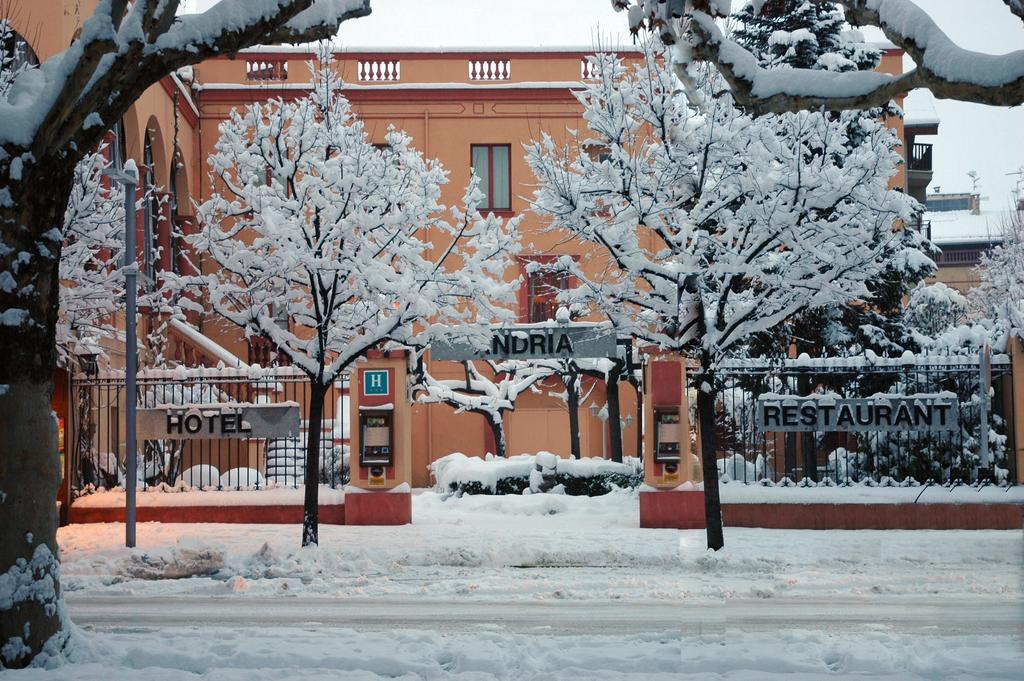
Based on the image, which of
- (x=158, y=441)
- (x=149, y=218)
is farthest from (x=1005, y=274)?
(x=158, y=441)

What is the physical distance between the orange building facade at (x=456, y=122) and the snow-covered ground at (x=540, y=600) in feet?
40.5

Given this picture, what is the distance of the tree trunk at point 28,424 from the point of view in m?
7.59

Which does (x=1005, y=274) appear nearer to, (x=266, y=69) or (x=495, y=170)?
(x=495, y=170)

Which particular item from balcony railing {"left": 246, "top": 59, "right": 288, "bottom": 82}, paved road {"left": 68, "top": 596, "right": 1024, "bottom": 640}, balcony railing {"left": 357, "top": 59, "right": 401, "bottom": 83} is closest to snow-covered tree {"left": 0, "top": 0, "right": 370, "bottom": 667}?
paved road {"left": 68, "top": 596, "right": 1024, "bottom": 640}

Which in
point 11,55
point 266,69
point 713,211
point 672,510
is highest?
point 266,69

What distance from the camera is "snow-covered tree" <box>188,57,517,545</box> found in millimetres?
15594

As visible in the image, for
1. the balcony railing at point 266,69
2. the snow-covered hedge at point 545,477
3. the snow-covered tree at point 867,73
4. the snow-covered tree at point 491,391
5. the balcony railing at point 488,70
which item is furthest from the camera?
the balcony railing at point 488,70

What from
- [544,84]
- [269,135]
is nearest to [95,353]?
[269,135]

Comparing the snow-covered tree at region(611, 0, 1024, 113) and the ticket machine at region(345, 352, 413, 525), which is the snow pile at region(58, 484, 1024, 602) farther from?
the snow-covered tree at region(611, 0, 1024, 113)

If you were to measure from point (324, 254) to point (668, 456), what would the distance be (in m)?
5.98

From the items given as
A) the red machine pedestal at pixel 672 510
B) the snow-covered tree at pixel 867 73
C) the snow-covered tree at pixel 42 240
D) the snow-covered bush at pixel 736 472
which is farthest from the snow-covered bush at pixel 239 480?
the snow-covered tree at pixel 867 73

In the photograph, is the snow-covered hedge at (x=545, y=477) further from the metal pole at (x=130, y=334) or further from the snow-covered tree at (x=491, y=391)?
the metal pole at (x=130, y=334)

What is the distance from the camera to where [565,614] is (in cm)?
1090

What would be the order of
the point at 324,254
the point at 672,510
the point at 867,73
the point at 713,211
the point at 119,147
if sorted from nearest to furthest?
the point at 867,73 < the point at 713,211 < the point at 324,254 < the point at 672,510 < the point at 119,147
